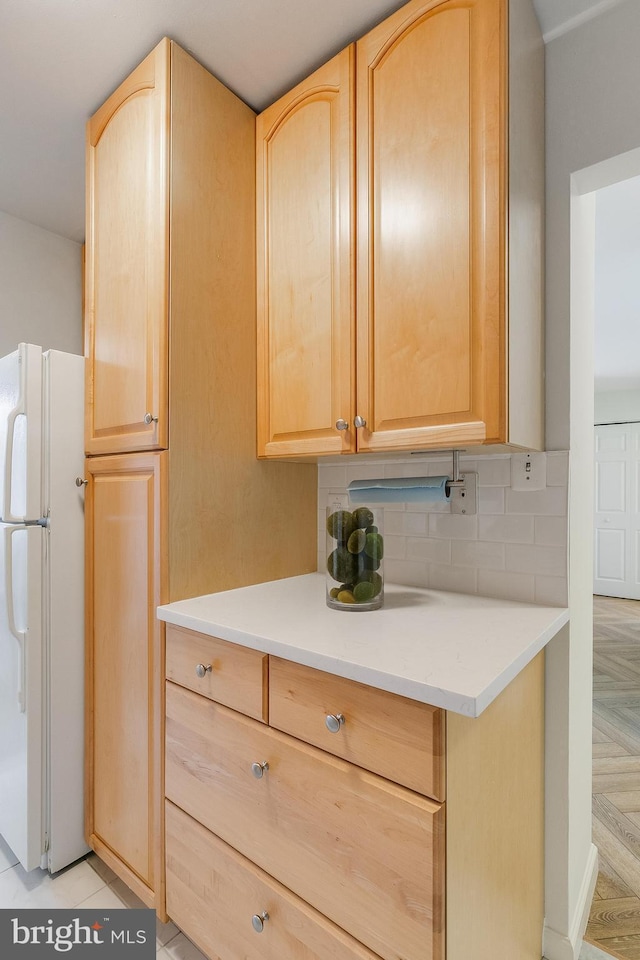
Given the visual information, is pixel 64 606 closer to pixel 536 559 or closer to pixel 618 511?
pixel 536 559

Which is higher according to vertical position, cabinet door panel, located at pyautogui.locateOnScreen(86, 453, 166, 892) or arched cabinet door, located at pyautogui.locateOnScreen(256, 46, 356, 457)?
arched cabinet door, located at pyautogui.locateOnScreen(256, 46, 356, 457)

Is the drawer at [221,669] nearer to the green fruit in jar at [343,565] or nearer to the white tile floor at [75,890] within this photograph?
the green fruit in jar at [343,565]

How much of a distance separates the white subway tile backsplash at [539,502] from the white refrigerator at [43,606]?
1.32 meters

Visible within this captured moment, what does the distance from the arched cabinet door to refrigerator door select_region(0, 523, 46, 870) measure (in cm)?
78

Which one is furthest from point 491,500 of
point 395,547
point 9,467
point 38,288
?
point 38,288

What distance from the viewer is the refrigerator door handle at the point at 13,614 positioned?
151 centimetres

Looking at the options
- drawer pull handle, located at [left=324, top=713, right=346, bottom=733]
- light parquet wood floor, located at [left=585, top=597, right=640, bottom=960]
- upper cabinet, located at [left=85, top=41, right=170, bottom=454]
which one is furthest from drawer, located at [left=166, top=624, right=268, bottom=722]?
light parquet wood floor, located at [left=585, top=597, right=640, bottom=960]

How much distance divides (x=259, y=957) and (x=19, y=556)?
1.21 m

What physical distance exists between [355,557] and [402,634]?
9.8 inches

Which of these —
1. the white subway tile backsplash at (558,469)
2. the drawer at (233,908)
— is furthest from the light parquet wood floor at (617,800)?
the white subway tile backsplash at (558,469)

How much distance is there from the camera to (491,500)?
1.42m

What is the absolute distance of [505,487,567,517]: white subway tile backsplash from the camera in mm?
1302

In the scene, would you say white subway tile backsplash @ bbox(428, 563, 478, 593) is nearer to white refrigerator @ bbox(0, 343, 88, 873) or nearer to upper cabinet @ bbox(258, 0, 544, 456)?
upper cabinet @ bbox(258, 0, 544, 456)

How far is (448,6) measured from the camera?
3.80 ft
